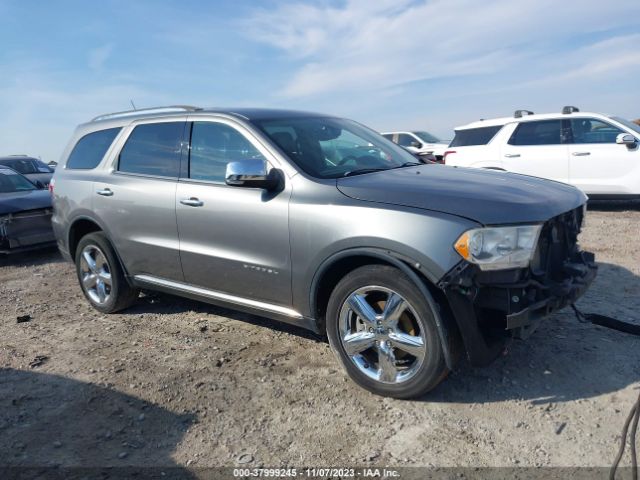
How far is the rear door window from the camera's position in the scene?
31.2 ft

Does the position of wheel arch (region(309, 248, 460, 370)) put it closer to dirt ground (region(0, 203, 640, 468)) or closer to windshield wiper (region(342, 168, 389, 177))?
dirt ground (region(0, 203, 640, 468))

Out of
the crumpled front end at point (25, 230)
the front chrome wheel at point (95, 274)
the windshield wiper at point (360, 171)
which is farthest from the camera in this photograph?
the crumpled front end at point (25, 230)

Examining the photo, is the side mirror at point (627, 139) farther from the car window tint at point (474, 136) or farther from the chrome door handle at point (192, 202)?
the chrome door handle at point (192, 202)

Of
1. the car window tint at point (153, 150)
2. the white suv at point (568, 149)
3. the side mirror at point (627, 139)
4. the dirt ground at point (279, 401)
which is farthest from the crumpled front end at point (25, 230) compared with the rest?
the side mirror at point (627, 139)

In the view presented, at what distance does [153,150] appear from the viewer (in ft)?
15.2

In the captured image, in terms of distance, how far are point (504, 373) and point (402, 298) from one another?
3.30ft

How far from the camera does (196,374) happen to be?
3.81m

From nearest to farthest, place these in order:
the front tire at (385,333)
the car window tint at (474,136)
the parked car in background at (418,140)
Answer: the front tire at (385,333), the car window tint at (474,136), the parked car in background at (418,140)

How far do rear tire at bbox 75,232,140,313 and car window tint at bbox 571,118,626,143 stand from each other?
789 centimetres

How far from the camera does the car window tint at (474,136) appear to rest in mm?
10241

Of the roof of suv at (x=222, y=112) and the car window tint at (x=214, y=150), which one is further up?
the roof of suv at (x=222, y=112)

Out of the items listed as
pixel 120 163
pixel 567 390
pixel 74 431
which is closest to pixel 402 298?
pixel 567 390

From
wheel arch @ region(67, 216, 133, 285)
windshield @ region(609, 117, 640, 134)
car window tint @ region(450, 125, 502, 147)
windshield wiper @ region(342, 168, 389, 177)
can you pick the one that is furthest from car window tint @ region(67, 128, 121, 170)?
windshield @ region(609, 117, 640, 134)

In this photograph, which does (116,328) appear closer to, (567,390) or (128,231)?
(128,231)
